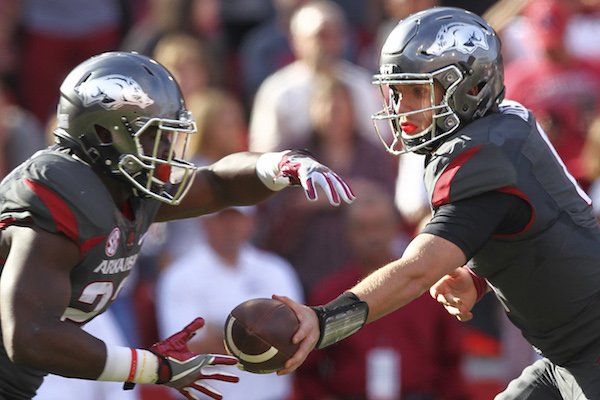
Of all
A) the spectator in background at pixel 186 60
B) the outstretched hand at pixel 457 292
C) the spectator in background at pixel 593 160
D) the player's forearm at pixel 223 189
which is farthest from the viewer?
the spectator in background at pixel 186 60

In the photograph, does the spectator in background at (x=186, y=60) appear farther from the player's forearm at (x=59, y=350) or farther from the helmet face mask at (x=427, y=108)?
the player's forearm at (x=59, y=350)

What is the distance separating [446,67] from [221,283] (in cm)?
271

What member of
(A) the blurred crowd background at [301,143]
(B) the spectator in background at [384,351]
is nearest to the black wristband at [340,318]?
(A) the blurred crowd background at [301,143]

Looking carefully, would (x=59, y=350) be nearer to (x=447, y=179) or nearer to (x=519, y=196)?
(x=447, y=179)

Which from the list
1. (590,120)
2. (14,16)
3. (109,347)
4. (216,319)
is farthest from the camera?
(14,16)

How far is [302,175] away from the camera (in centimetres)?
460

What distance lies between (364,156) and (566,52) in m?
1.33

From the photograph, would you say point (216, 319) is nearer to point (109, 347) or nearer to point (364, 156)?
point (364, 156)

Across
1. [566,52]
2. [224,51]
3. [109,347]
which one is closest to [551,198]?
[109,347]

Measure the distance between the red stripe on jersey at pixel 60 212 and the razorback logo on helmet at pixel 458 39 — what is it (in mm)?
1314

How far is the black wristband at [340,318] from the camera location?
406cm

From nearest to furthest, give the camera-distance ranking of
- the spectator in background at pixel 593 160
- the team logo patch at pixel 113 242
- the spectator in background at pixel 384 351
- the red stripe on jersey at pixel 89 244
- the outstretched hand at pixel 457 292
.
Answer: the red stripe on jersey at pixel 89 244 → the team logo patch at pixel 113 242 → the outstretched hand at pixel 457 292 → the spectator in background at pixel 384 351 → the spectator in background at pixel 593 160

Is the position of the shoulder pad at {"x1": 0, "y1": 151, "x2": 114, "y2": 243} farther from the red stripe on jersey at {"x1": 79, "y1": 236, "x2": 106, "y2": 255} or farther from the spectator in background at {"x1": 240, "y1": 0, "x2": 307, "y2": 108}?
the spectator in background at {"x1": 240, "y1": 0, "x2": 307, "y2": 108}

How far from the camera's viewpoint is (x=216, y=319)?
22.0 ft
